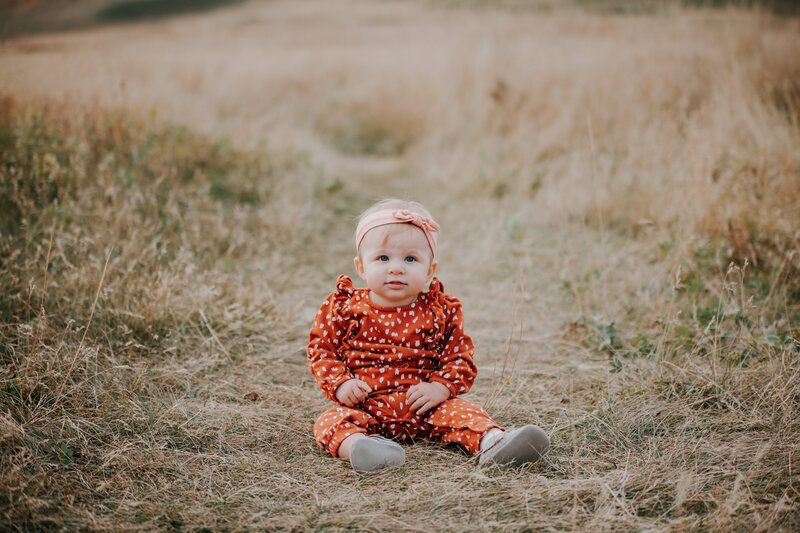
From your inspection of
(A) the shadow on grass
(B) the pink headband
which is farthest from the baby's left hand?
(A) the shadow on grass

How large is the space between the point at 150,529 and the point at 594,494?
1396mm

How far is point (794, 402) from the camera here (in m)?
2.27

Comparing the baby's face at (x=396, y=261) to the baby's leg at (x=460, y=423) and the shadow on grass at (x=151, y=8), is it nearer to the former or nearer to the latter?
the baby's leg at (x=460, y=423)

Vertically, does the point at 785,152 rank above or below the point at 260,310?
above

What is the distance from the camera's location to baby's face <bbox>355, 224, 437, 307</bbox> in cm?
219

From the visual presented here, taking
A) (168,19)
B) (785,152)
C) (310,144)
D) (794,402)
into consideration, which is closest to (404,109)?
(310,144)

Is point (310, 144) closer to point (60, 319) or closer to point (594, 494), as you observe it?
point (60, 319)

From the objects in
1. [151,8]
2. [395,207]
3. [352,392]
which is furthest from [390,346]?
[151,8]

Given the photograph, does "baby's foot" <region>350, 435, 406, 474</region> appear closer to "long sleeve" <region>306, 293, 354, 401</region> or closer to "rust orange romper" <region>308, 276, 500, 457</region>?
"rust orange romper" <region>308, 276, 500, 457</region>

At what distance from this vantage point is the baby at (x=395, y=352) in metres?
2.15

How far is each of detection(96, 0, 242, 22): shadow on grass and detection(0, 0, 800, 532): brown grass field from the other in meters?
8.26

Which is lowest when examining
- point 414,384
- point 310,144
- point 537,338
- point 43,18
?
point 537,338

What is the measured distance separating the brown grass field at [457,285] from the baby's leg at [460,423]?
7 cm

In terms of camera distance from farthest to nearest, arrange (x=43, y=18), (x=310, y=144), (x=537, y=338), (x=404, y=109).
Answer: (x=43, y=18)
(x=404, y=109)
(x=310, y=144)
(x=537, y=338)
